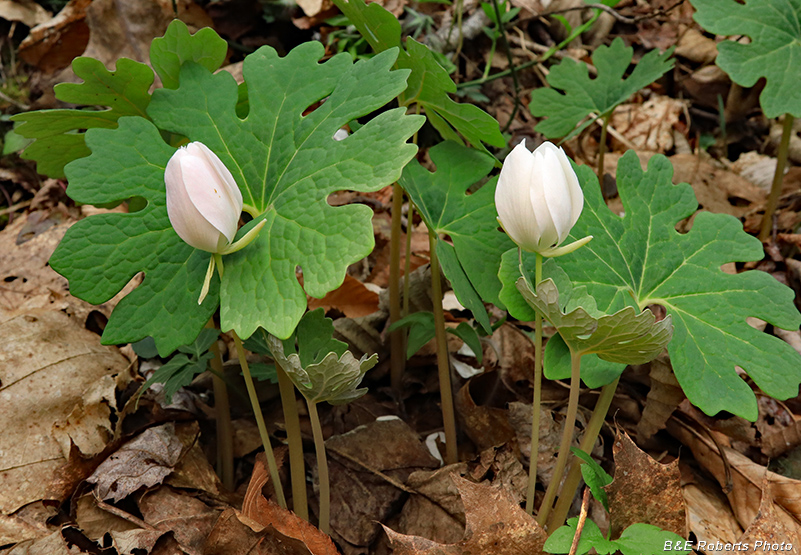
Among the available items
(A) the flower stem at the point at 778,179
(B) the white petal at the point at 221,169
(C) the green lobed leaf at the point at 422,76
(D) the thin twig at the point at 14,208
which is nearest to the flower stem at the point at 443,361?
(C) the green lobed leaf at the point at 422,76

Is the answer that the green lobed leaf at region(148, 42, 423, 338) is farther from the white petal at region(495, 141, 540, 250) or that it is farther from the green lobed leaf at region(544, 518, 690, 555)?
the green lobed leaf at region(544, 518, 690, 555)

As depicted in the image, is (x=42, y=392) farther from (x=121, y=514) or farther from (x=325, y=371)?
(x=325, y=371)

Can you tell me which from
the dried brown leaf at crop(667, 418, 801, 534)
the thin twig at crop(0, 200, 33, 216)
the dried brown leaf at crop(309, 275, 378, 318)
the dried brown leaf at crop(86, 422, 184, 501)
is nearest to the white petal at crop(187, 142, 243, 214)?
the dried brown leaf at crop(86, 422, 184, 501)

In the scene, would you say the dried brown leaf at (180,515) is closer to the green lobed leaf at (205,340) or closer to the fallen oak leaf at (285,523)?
the fallen oak leaf at (285,523)

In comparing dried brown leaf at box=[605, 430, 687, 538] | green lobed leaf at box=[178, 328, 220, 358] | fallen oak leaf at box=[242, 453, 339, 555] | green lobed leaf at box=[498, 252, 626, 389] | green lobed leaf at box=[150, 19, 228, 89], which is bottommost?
fallen oak leaf at box=[242, 453, 339, 555]

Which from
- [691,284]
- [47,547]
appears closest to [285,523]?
[47,547]
